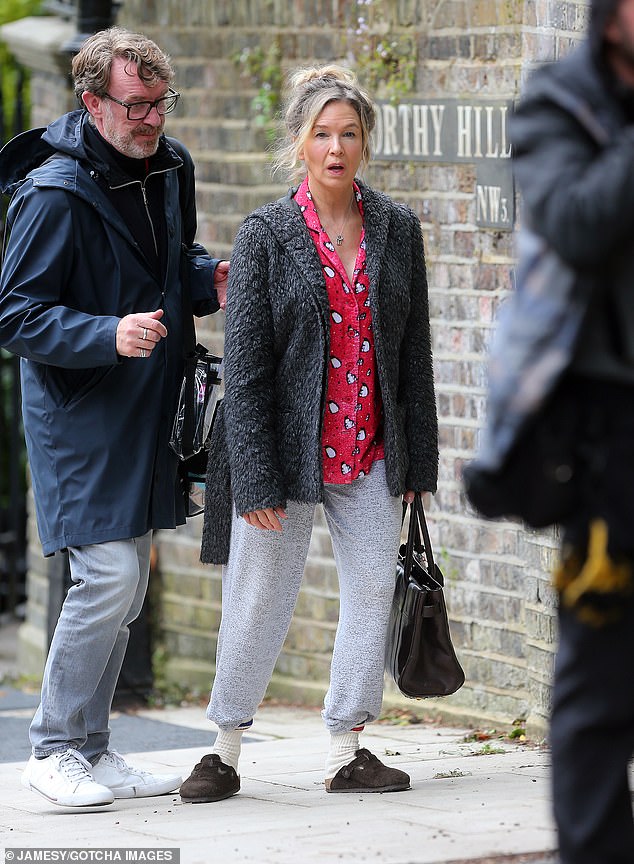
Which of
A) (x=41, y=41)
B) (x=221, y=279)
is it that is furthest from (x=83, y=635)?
(x=41, y=41)

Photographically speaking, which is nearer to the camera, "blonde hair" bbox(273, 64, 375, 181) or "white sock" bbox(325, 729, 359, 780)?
"blonde hair" bbox(273, 64, 375, 181)

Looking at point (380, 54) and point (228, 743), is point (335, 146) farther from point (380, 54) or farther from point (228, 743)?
point (380, 54)

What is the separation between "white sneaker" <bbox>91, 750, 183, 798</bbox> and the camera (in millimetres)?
4809

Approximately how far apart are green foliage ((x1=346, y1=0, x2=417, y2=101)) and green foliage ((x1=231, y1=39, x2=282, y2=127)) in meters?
0.49

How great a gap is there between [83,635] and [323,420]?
930 millimetres

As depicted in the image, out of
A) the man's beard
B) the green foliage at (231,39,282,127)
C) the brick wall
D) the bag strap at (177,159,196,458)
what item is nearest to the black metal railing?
the brick wall

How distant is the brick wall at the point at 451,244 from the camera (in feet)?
18.5

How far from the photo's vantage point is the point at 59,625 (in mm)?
4727

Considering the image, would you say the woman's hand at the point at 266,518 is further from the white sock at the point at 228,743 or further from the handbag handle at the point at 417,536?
the white sock at the point at 228,743

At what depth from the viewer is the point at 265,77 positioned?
22.4 ft

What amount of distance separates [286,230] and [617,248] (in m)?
1.82

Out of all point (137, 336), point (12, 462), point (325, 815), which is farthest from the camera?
point (12, 462)

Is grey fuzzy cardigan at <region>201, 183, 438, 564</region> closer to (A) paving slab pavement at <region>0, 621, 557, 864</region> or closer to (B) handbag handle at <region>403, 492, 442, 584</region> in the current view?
(B) handbag handle at <region>403, 492, 442, 584</region>

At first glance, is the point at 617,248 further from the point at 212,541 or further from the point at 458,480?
the point at 458,480
